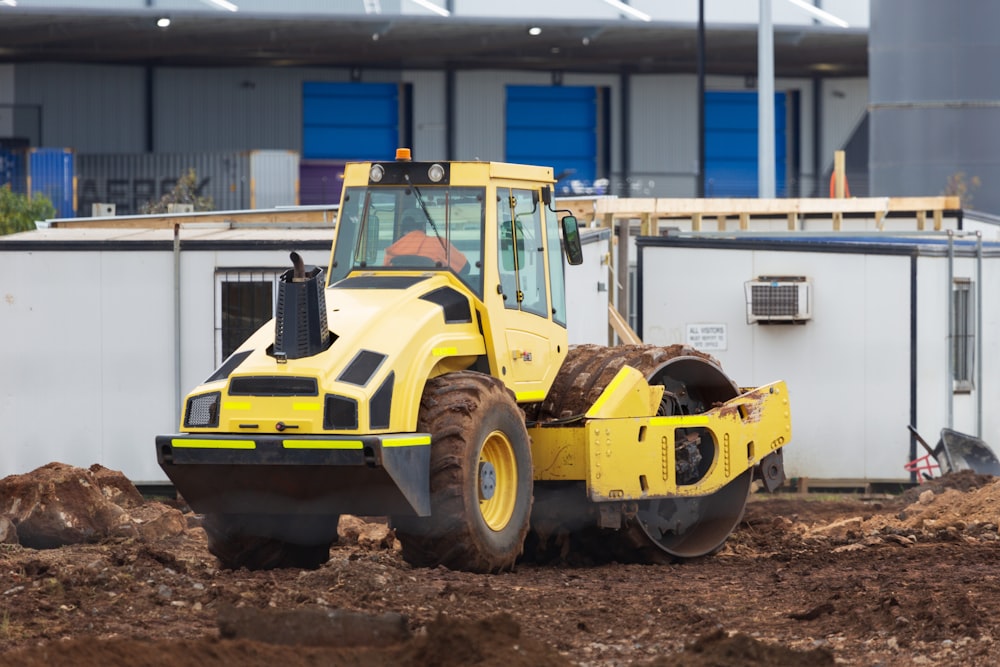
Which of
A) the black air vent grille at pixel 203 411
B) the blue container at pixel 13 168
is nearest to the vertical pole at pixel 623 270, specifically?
the black air vent grille at pixel 203 411

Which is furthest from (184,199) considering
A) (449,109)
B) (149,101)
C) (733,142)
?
(733,142)

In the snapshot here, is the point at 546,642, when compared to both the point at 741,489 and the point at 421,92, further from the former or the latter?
the point at 421,92

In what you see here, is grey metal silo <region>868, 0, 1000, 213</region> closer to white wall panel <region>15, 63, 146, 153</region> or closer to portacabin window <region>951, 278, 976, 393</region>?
portacabin window <region>951, 278, 976, 393</region>

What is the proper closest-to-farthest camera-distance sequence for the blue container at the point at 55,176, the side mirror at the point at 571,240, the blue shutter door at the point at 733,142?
the side mirror at the point at 571,240 → the blue container at the point at 55,176 → the blue shutter door at the point at 733,142

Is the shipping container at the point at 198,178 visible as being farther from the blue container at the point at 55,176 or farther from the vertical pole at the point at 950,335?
the vertical pole at the point at 950,335

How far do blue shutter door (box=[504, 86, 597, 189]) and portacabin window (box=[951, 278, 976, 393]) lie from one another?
34.0 meters

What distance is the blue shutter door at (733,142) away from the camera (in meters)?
58.4

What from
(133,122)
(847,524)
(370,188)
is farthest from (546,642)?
(133,122)

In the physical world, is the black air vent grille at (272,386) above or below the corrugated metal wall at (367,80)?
below

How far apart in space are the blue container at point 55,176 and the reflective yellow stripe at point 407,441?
38.1m

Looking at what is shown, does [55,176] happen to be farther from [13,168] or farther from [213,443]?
[213,443]

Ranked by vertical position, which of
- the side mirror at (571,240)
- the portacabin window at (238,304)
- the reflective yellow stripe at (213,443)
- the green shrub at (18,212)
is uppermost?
the green shrub at (18,212)

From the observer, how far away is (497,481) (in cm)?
1230

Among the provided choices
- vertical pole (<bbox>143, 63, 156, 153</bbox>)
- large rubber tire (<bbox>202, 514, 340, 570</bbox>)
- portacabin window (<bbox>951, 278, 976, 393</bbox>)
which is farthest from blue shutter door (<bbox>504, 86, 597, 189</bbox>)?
large rubber tire (<bbox>202, 514, 340, 570</bbox>)
